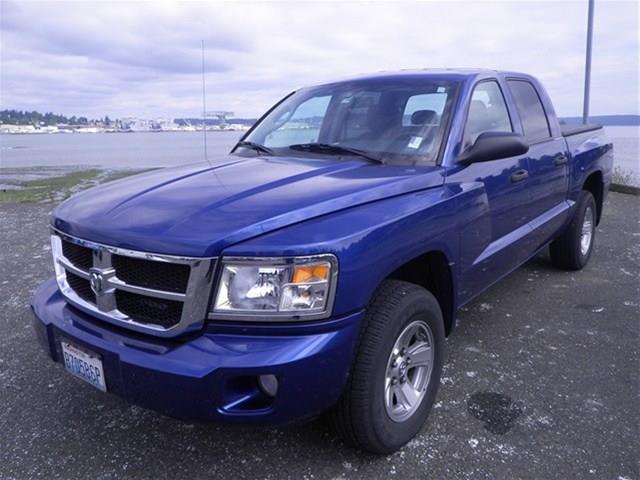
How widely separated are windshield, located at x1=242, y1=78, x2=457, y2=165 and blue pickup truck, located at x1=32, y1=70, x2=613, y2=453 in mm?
14

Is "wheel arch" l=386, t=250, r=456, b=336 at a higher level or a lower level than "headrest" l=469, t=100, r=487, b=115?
lower

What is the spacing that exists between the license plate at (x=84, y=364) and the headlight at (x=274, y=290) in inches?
23.0

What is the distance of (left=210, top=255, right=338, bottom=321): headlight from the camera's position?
189cm

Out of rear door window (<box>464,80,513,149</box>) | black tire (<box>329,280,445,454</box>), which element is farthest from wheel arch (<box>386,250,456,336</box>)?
rear door window (<box>464,80,513,149</box>)

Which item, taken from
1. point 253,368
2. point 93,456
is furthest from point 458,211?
point 93,456

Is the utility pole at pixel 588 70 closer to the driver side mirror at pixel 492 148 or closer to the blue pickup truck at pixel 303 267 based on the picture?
the blue pickup truck at pixel 303 267

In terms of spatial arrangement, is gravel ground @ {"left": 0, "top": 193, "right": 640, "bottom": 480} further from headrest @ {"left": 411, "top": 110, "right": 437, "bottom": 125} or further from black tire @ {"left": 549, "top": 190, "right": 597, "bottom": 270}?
headrest @ {"left": 411, "top": 110, "right": 437, "bottom": 125}

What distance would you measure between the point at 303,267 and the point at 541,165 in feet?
8.47

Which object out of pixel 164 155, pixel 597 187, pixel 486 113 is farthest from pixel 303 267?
pixel 164 155

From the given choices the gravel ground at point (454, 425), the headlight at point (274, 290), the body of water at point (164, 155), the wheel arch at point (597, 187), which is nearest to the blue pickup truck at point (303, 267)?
the headlight at point (274, 290)

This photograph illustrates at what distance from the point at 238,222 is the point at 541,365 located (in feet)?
7.36

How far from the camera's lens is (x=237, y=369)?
182 cm

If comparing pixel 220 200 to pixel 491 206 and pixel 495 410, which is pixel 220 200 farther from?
pixel 495 410

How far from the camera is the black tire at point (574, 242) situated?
4742mm
